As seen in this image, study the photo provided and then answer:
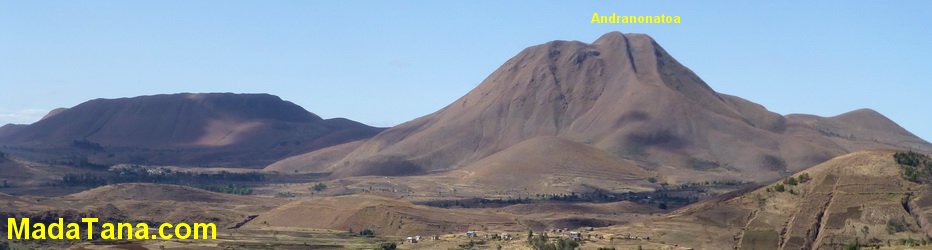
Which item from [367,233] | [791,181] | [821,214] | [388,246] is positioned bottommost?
[388,246]

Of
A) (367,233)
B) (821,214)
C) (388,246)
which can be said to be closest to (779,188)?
(821,214)

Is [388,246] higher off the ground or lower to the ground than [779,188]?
lower

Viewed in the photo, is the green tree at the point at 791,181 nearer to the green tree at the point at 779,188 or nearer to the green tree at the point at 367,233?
the green tree at the point at 779,188

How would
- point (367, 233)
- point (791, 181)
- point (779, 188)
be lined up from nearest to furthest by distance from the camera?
point (779, 188), point (791, 181), point (367, 233)

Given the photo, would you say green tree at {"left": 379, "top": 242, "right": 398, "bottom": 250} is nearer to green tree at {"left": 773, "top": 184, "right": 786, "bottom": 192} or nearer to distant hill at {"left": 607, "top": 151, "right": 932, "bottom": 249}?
distant hill at {"left": 607, "top": 151, "right": 932, "bottom": 249}

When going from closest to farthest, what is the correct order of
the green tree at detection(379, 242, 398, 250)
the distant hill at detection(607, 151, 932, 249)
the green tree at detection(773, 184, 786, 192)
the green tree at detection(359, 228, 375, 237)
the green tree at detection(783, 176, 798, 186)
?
the distant hill at detection(607, 151, 932, 249) → the green tree at detection(379, 242, 398, 250) → the green tree at detection(773, 184, 786, 192) → the green tree at detection(783, 176, 798, 186) → the green tree at detection(359, 228, 375, 237)

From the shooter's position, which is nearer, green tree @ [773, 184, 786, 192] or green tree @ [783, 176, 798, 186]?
green tree @ [773, 184, 786, 192]

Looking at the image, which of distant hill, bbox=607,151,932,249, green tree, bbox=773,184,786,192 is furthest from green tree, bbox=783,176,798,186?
green tree, bbox=773,184,786,192

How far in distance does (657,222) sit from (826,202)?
19176 millimetres

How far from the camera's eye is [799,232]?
116 meters

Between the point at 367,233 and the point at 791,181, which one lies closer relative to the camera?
the point at 791,181

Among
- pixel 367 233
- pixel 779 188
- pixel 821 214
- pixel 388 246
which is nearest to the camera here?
pixel 821 214

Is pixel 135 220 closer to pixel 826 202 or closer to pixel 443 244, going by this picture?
pixel 443 244

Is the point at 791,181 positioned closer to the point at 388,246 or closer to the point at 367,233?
the point at 388,246
